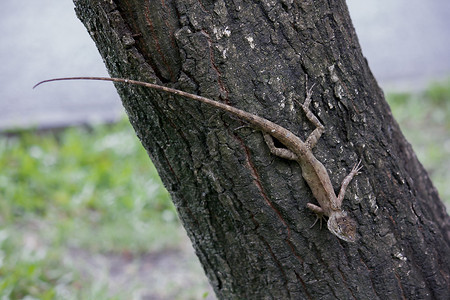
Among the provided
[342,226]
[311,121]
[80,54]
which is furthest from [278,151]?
[80,54]

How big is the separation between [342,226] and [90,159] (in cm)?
430

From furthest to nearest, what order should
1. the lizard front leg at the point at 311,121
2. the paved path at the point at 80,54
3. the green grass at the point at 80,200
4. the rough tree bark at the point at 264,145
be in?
1. the paved path at the point at 80,54
2. the green grass at the point at 80,200
3. the lizard front leg at the point at 311,121
4. the rough tree bark at the point at 264,145

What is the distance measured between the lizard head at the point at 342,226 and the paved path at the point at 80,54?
5.15m

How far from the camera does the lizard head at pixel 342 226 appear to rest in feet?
6.98

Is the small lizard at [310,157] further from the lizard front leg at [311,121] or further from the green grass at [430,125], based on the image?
the green grass at [430,125]

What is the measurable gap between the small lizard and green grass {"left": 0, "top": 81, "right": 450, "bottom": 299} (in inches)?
93.4

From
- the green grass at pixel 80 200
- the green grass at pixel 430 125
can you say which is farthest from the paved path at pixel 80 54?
the green grass at pixel 80 200

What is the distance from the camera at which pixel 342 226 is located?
2191 millimetres

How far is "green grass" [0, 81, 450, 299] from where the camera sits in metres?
4.13

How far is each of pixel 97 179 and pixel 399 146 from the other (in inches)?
154

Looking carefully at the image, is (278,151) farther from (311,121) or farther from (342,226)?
(342,226)

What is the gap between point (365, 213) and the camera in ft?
7.25

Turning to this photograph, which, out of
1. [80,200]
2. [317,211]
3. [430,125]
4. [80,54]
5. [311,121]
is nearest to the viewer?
[311,121]

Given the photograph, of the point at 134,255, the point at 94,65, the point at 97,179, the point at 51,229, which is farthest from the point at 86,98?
the point at 134,255
